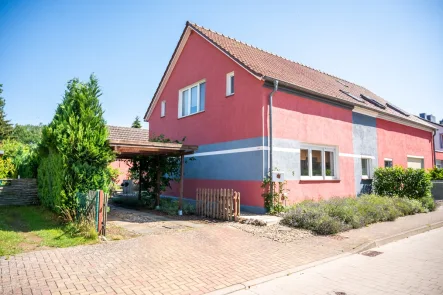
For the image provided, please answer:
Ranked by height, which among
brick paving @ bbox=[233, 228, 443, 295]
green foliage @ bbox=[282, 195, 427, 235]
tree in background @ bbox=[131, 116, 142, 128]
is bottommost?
brick paving @ bbox=[233, 228, 443, 295]

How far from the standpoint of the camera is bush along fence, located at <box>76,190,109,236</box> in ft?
23.7

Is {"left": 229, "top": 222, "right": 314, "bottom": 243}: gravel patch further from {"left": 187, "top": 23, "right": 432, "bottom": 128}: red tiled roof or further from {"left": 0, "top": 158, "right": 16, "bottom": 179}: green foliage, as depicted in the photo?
{"left": 0, "top": 158, "right": 16, "bottom": 179}: green foliage

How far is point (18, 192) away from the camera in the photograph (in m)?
13.3

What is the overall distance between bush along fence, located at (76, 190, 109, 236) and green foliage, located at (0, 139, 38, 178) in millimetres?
8800

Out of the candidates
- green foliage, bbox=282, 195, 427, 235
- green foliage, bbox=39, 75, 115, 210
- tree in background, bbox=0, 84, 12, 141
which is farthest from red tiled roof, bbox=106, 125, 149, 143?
tree in background, bbox=0, 84, 12, 141

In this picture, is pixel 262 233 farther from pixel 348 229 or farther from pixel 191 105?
pixel 191 105

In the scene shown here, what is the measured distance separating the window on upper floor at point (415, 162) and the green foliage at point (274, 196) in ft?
41.4

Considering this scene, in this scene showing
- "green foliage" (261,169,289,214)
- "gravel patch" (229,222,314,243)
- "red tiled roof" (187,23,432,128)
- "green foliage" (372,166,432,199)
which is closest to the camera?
"gravel patch" (229,222,314,243)

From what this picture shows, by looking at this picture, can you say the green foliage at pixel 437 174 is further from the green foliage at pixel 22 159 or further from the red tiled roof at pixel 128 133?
the green foliage at pixel 22 159

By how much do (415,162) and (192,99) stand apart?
52.1ft

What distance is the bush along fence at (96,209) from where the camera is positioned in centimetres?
721

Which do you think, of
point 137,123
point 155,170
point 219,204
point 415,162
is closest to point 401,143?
point 415,162

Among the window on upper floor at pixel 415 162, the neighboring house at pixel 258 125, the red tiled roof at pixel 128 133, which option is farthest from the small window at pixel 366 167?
the red tiled roof at pixel 128 133

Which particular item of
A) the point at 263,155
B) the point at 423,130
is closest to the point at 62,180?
the point at 263,155
